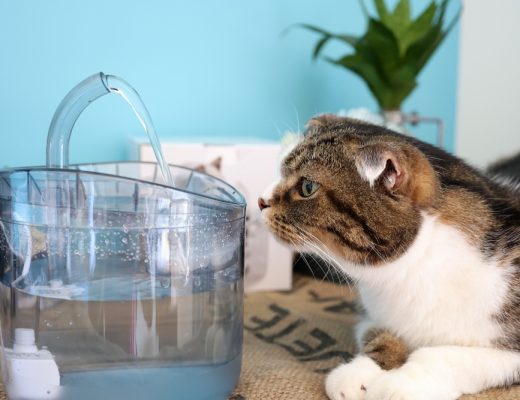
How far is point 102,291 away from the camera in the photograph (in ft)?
2.27

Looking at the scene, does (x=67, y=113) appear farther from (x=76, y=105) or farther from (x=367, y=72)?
(x=367, y=72)

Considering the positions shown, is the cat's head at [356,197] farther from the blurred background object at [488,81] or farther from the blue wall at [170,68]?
the blurred background object at [488,81]

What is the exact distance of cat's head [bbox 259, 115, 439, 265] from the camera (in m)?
0.75

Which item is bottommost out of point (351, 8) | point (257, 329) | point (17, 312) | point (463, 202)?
point (257, 329)

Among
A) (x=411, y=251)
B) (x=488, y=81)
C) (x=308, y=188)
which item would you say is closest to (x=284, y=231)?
(x=308, y=188)

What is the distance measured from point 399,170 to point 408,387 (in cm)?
27

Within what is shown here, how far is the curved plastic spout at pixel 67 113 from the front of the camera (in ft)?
2.49

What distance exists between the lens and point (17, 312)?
0.72 m

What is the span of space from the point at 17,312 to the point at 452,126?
1504 mm

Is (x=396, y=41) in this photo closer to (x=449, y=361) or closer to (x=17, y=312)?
(x=449, y=361)

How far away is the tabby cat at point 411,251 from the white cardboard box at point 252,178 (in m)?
0.33

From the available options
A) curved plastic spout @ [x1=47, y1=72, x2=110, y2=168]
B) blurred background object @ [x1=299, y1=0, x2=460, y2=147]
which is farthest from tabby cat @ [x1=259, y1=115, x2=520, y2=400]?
blurred background object @ [x1=299, y1=0, x2=460, y2=147]

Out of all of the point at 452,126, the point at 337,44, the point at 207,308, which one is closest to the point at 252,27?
the point at 337,44

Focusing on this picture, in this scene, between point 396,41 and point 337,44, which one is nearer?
point 396,41
